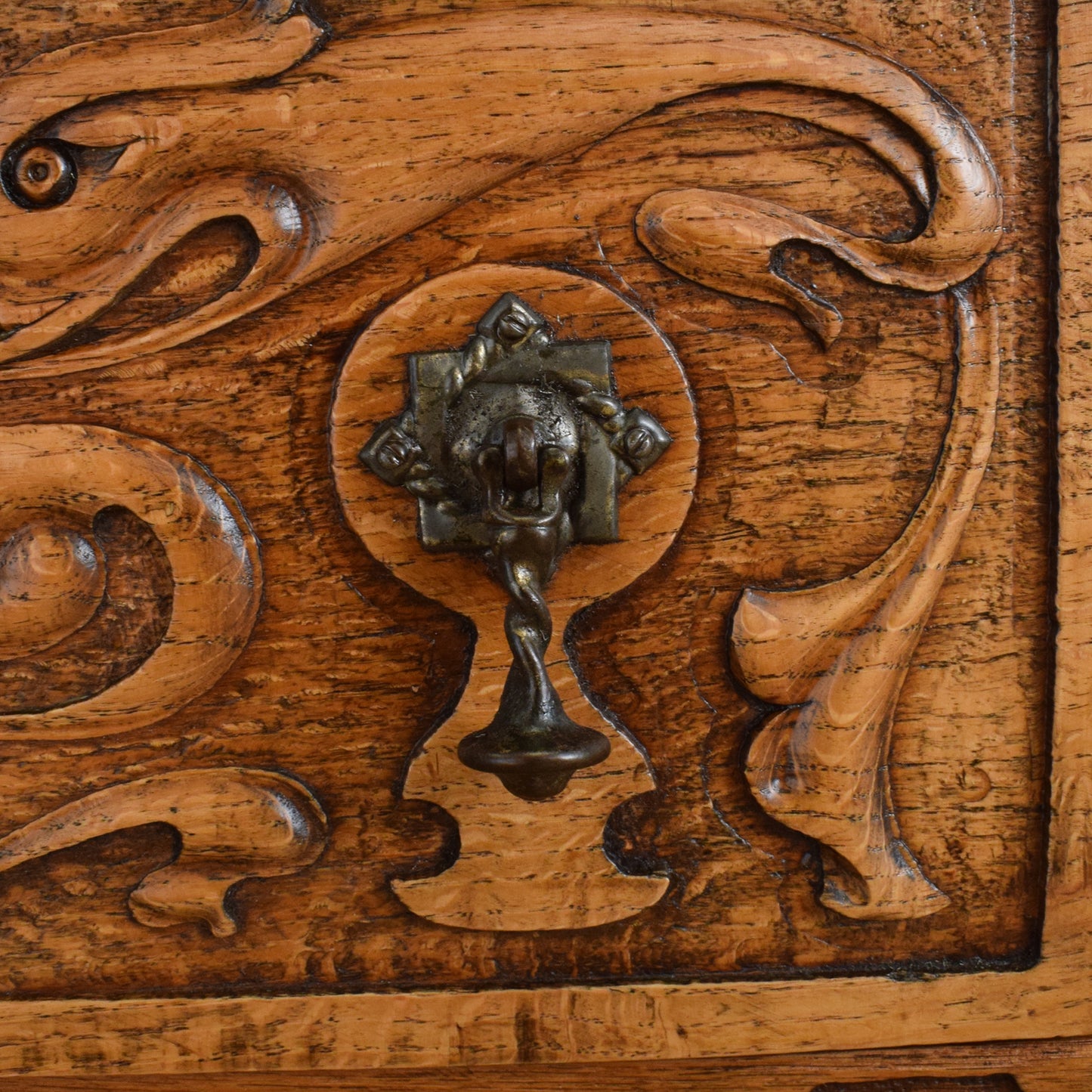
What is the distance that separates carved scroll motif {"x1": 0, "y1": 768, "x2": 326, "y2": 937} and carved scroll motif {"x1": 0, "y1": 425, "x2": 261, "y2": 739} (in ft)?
0.15

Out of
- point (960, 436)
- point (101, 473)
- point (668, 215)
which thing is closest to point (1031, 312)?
point (960, 436)

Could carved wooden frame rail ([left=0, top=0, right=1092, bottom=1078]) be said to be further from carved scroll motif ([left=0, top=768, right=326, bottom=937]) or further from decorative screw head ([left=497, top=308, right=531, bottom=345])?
decorative screw head ([left=497, top=308, right=531, bottom=345])

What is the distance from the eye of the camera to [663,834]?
A: 0.56m

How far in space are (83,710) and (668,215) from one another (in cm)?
37

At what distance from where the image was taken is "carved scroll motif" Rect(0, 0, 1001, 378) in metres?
0.52

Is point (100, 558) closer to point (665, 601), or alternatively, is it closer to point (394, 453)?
point (394, 453)

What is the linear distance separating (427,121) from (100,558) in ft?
0.85

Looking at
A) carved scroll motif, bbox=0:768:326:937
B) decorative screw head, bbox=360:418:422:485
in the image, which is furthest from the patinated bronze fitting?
carved scroll motif, bbox=0:768:326:937

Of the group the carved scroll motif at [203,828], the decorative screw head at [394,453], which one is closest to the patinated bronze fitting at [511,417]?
the decorative screw head at [394,453]

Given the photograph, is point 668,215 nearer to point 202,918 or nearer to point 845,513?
point 845,513

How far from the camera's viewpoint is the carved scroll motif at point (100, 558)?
1.77ft

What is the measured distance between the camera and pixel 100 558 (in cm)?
55

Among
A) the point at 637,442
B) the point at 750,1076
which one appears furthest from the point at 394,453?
the point at 750,1076

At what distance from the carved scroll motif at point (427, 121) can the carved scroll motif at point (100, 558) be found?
98 millimetres
